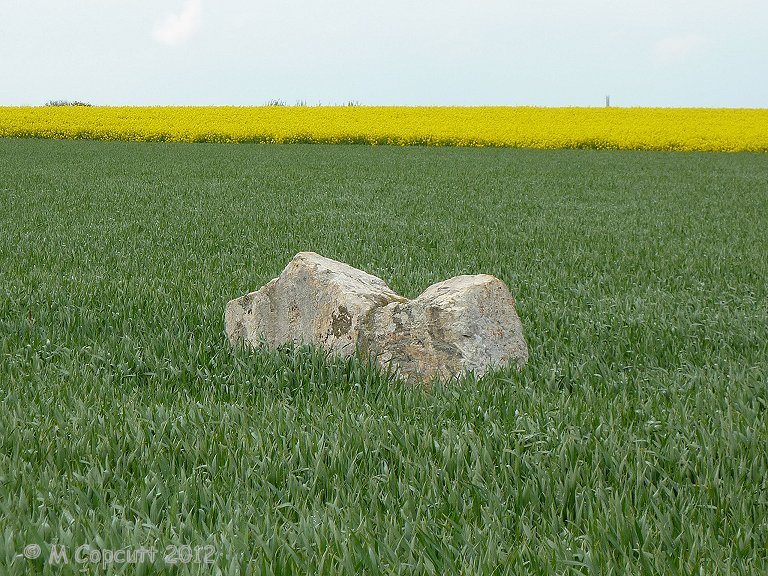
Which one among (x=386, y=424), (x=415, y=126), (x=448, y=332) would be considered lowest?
(x=386, y=424)

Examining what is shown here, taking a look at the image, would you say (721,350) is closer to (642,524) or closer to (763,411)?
(763,411)

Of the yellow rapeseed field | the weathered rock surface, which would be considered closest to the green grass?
the weathered rock surface

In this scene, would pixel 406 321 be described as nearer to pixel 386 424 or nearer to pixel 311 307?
pixel 311 307

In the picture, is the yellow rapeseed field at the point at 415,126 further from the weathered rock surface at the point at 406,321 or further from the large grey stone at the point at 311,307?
the weathered rock surface at the point at 406,321

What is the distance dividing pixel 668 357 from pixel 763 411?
1.29 metres

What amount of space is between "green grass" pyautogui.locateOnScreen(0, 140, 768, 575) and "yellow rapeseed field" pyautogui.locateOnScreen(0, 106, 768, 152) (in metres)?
27.6

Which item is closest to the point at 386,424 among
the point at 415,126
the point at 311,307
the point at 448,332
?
the point at 448,332

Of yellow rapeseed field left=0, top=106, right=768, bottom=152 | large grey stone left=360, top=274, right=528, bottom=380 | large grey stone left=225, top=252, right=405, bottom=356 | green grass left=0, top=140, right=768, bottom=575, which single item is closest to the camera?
green grass left=0, top=140, right=768, bottom=575

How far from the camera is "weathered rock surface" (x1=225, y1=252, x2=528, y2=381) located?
4.12 m

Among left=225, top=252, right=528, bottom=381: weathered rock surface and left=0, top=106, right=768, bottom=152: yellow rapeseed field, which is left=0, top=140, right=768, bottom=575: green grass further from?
left=0, top=106, right=768, bottom=152: yellow rapeseed field

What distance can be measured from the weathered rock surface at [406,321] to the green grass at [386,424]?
195 mm

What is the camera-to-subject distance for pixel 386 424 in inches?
126

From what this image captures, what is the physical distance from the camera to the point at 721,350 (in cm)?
489

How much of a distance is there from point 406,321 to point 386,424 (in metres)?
1.09
